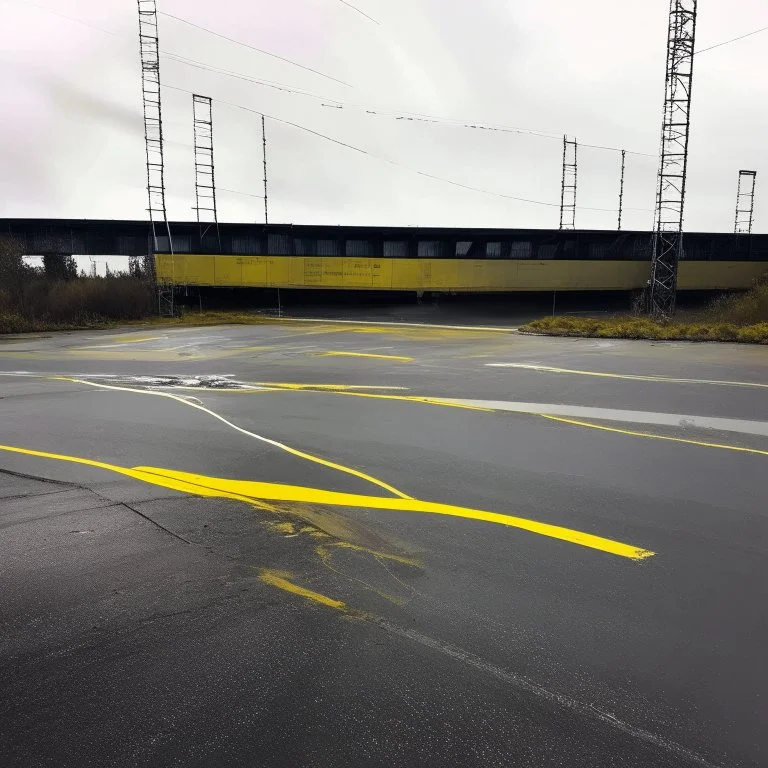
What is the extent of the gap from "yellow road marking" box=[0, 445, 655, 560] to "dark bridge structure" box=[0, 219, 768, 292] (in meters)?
36.5

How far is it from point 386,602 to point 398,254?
43888mm

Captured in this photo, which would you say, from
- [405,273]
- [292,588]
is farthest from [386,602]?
[405,273]

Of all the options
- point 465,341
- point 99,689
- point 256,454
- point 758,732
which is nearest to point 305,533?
point 99,689

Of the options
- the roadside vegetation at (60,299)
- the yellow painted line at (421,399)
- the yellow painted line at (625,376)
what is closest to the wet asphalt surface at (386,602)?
the yellow painted line at (421,399)

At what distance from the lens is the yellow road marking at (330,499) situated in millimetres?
4656

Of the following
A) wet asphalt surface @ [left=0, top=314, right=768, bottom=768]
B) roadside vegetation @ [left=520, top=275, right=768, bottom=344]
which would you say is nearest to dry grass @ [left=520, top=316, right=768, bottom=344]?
roadside vegetation @ [left=520, top=275, right=768, bottom=344]

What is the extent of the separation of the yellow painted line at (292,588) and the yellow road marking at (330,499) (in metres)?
1.43

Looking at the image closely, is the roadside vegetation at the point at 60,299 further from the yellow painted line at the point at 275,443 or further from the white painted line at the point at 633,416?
the white painted line at the point at 633,416

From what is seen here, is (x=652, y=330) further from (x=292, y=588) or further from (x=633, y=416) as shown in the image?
(x=292, y=588)

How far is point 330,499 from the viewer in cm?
559

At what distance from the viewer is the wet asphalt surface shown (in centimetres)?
263

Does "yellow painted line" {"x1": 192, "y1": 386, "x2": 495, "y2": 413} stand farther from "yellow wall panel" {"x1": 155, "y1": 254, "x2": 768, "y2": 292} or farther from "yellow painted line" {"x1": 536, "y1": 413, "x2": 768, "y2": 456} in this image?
"yellow wall panel" {"x1": 155, "y1": 254, "x2": 768, "y2": 292}

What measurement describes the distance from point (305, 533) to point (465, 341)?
19.6 metres

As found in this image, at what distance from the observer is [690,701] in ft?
9.25
